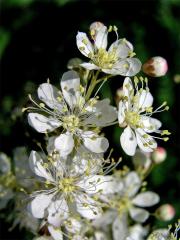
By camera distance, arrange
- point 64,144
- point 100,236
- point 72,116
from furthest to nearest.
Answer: point 100,236 → point 72,116 → point 64,144

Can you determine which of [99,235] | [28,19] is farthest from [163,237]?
[28,19]

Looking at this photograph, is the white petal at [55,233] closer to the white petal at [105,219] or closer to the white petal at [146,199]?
the white petal at [105,219]

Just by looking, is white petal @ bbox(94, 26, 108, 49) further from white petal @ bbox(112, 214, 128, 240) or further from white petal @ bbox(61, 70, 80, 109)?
white petal @ bbox(112, 214, 128, 240)

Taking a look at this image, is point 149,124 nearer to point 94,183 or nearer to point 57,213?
point 94,183

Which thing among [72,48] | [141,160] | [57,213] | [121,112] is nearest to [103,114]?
→ [121,112]

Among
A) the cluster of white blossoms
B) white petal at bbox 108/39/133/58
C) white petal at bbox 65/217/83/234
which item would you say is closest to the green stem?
the cluster of white blossoms
